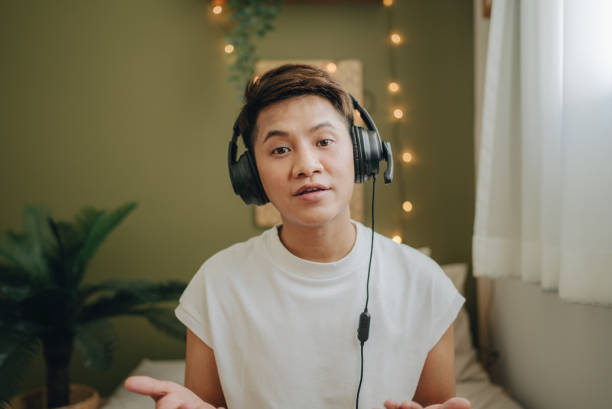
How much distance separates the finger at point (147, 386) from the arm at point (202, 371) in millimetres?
206

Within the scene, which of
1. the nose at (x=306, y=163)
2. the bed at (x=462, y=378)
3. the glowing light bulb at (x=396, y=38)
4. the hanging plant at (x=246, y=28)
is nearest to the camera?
the nose at (x=306, y=163)

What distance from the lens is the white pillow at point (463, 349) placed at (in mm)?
1603

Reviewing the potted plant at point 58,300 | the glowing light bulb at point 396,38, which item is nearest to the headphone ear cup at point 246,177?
the potted plant at point 58,300

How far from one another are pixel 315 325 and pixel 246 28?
4.87 feet

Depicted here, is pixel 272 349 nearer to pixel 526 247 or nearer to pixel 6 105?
pixel 526 247

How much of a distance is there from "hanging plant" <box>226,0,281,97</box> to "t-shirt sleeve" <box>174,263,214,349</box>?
1.15 meters

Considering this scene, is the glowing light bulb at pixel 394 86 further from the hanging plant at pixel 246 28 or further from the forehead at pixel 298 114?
the forehead at pixel 298 114

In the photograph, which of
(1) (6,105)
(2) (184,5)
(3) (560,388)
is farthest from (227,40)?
(3) (560,388)

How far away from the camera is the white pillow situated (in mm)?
1603

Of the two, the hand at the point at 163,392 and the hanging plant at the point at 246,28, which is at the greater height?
the hanging plant at the point at 246,28

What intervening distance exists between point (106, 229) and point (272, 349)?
3.51 ft

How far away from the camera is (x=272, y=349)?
889 millimetres

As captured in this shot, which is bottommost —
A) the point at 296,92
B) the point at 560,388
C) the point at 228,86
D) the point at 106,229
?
the point at 560,388

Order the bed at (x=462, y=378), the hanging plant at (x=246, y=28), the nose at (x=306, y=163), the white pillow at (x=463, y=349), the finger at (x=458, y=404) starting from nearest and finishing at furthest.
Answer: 1. the finger at (x=458, y=404)
2. the nose at (x=306, y=163)
3. the bed at (x=462, y=378)
4. the white pillow at (x=463, y=349)
5. the hanging plant at (x=246, y=28)
